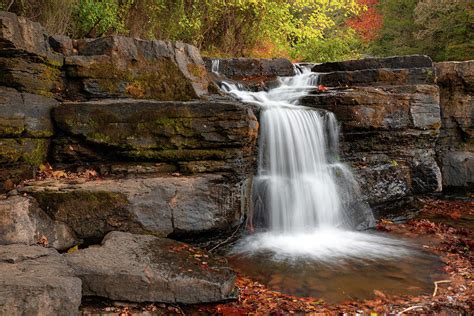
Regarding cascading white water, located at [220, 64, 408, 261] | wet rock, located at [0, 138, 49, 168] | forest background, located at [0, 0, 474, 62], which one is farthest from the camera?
forest background, located at [0, 0, 474, 62]

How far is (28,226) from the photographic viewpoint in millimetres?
4488

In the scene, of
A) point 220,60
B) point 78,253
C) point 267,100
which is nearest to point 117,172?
point 78,253

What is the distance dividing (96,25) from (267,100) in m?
4.44

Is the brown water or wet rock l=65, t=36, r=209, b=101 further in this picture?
wet rock l=65, t=36, r=209, b=101

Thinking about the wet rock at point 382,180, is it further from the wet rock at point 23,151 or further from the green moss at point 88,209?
the wet rock at point 23,151

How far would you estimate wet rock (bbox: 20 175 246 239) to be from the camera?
490cm

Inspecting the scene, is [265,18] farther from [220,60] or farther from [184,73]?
[184,73]

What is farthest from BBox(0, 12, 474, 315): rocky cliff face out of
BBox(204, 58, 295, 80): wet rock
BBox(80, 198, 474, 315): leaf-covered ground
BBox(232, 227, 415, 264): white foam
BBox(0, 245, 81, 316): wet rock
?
BBox(204, 58, 295, 80): wet rock

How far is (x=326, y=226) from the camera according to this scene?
700cm

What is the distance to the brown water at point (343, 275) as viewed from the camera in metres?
4.52

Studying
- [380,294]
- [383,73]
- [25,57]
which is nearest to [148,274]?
[380,294]

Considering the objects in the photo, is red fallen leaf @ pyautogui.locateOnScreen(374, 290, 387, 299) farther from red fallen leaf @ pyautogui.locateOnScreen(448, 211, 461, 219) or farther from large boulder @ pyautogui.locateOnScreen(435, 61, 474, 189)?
large boulder @ pyautogui.locateOnScreen(435, 61, 474, 189)

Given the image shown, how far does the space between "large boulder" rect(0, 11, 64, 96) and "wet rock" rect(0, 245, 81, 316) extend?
2.62 metres

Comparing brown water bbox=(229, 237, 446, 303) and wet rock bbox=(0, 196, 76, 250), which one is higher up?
wet rock bbox=(0, 196, 76, 250)
